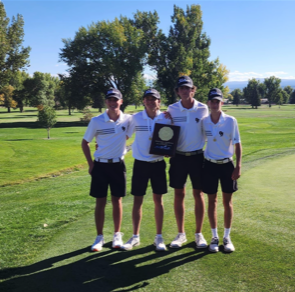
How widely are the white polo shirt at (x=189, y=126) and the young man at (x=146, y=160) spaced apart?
17 cm

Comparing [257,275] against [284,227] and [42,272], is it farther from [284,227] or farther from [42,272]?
[42,272]

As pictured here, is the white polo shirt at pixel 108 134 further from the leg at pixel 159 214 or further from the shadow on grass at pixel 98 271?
the shadow on grass at pixel 98 271

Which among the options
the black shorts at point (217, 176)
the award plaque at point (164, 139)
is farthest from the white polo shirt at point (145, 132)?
the black shorts at point (217, 176)

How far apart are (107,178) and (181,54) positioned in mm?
51800

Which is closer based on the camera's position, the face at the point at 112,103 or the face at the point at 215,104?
the face at the point at 215,104

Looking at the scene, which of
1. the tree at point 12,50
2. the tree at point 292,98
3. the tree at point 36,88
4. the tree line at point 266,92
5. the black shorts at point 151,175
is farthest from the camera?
the tree at point 292,98

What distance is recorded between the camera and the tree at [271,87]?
416 feet

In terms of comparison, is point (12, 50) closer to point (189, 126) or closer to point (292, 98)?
point (189, 126)

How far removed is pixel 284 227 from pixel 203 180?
55.7 inches

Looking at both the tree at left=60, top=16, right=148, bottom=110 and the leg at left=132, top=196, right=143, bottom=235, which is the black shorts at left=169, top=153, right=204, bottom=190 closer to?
the leg at left=132, top=196, right=143, bottom=235

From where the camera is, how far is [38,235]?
4.76 meters

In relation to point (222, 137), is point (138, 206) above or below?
below

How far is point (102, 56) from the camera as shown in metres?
49.0

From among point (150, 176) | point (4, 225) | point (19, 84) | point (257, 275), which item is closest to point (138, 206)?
point (150, 176)
